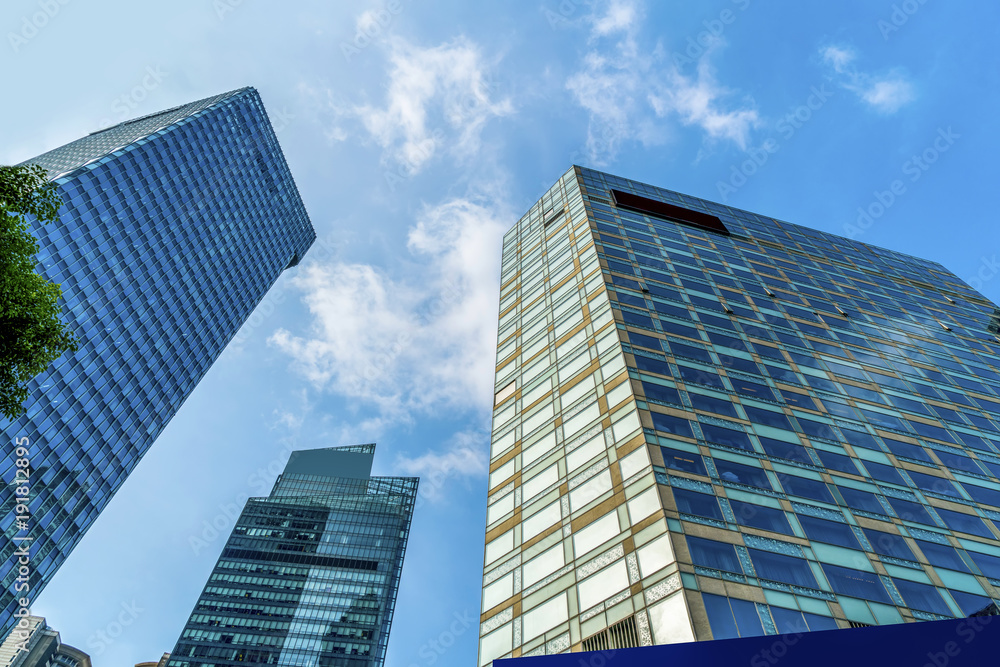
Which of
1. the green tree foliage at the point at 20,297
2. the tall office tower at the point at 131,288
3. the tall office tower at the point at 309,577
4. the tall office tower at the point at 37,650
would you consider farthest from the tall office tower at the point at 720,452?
the tall office tower at the point at 37,650

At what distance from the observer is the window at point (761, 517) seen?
23.3m

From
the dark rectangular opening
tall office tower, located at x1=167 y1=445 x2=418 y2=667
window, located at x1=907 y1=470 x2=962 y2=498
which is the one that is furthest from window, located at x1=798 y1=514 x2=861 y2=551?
tall office tower, located at x1=167 y1=445 x2=418 y2=667

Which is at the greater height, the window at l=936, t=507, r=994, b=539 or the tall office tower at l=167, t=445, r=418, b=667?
the tall office tower at l=167, t=445, r=418, b=667

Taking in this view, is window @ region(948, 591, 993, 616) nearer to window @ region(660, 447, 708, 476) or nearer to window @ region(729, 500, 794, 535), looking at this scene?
window @ region(729, 500, 794, 535)

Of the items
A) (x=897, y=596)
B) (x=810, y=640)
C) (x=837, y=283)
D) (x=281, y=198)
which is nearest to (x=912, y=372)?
(x=837, y=283)

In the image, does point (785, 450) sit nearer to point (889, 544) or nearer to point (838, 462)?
point (838, 462)

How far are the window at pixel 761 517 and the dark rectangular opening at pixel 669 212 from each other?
3354 centimetres

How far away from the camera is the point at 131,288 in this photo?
98812 millimetres

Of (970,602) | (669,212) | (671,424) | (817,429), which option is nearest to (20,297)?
(671,424)

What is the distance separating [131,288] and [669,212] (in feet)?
285

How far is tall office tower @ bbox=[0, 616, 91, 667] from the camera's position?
151 meters

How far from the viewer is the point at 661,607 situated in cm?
1938

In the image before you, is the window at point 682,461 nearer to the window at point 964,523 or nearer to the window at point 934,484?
the window at point 964,523

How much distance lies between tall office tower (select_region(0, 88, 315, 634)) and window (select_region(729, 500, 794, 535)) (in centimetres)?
8535
